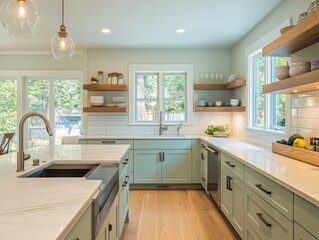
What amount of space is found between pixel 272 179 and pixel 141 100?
371 centimetres

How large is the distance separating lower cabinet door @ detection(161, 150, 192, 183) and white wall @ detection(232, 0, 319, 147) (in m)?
1.00

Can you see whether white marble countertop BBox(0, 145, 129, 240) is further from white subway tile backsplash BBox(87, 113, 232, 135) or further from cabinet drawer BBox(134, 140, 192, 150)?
white subway tile backsplash BBox(87, 113, 232, 135)

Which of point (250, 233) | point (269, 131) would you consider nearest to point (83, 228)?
point (250, 233)

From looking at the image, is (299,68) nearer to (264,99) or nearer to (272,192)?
(272,192)

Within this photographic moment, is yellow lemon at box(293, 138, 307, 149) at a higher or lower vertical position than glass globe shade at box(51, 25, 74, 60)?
lower

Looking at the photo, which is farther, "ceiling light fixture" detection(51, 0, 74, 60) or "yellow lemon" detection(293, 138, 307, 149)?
"ceiling light fixture" detection(51, 0, 74, 60)

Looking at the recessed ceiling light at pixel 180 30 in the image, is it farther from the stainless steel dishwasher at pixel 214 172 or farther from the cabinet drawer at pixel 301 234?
the cabinet drawer at pixel 301 234

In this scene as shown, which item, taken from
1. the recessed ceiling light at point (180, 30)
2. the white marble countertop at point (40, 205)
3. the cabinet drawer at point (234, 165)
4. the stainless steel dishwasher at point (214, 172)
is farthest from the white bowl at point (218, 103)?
the white marble countertop at point (40, 205)

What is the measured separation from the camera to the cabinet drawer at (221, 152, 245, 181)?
2.46 m

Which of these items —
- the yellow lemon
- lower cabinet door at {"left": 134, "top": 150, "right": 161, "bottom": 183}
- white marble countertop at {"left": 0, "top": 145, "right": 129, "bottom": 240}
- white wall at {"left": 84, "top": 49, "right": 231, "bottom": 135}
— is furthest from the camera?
white wall at {"left": 84, "top": 49, "right": 231, "bottom": 135}

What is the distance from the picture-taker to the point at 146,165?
4.50m

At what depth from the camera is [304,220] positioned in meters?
1.37

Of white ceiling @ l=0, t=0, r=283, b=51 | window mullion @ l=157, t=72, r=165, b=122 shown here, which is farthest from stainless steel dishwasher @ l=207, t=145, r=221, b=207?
white ceiling @ l=0, t=0, r=283, b=51

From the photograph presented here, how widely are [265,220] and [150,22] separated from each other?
2856 millimetres
